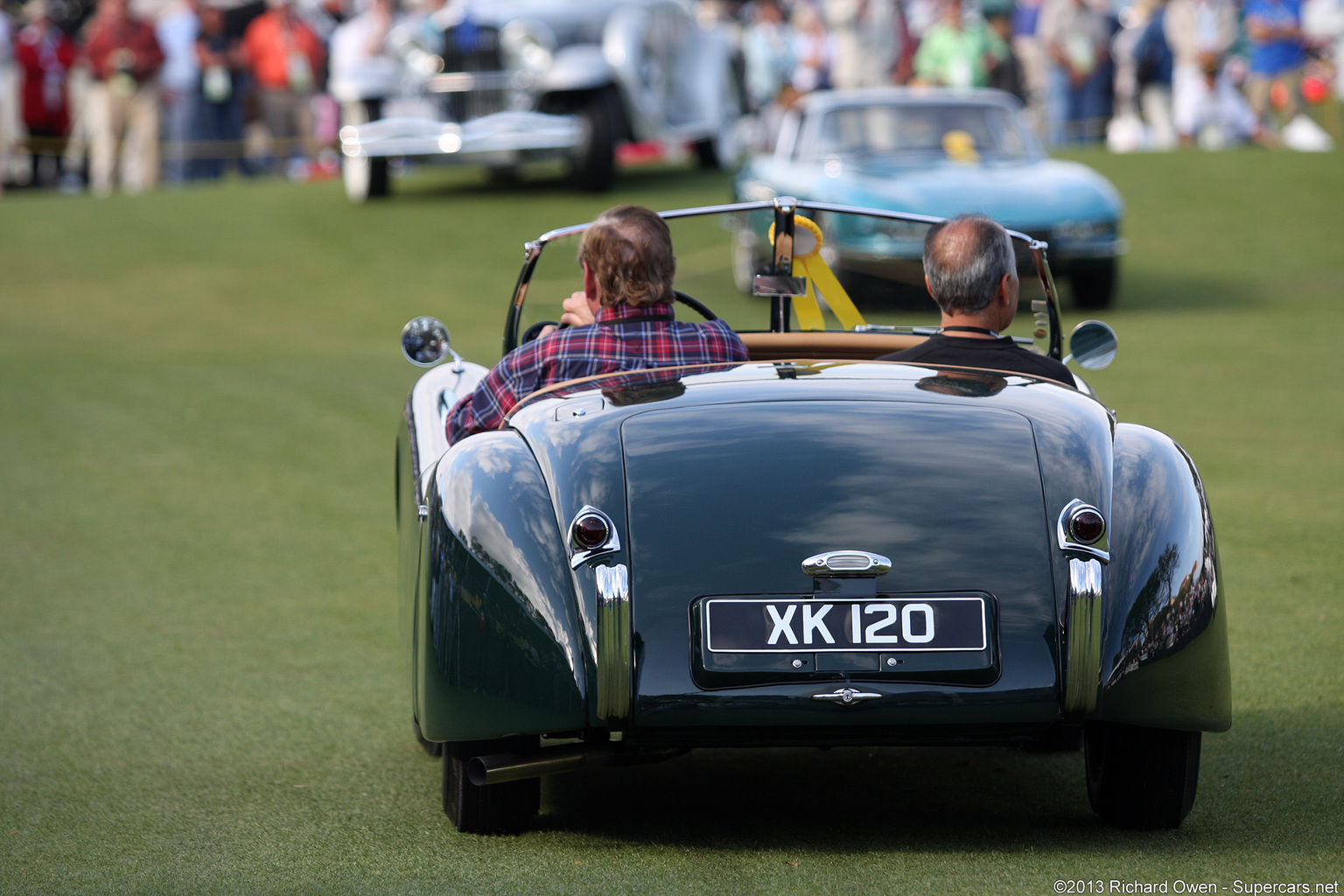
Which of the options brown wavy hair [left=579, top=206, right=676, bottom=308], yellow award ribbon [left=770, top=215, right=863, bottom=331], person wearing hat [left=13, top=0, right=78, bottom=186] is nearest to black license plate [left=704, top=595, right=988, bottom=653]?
brown wavy hair [left=579, top=206, right=676, bottom=308]

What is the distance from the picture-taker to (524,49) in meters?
15.7

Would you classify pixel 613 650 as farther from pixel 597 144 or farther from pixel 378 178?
pixel 378 178

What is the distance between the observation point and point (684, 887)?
3.04 meters

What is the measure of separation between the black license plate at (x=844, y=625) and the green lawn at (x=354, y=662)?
436mm

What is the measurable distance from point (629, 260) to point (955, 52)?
1381cm

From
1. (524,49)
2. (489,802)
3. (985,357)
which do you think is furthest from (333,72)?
(489,802)

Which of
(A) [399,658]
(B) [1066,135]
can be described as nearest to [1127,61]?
(B) [1066,135]

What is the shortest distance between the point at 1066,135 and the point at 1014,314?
17.3m

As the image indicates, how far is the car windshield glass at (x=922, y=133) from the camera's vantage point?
12453mm

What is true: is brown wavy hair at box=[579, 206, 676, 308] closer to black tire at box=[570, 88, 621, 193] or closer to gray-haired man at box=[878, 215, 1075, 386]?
gray-haired man at box=[878, 215, 1075, 386]

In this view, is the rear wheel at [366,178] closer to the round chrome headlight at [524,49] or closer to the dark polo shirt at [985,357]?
the round chrome headlight at [524,49]

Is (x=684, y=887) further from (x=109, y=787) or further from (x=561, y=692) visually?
(x=109, y=787)

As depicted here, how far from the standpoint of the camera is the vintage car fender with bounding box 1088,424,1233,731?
3.07 meters

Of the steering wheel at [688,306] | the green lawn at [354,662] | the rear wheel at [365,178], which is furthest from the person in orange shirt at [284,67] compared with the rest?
the steering wheel at [688,306]
